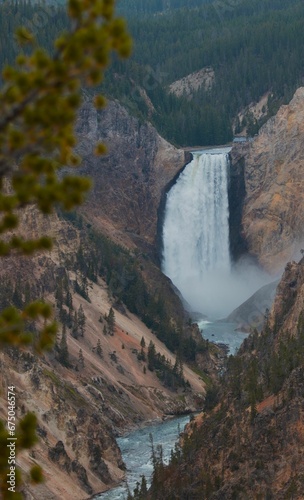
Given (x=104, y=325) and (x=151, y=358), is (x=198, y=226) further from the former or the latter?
(x=151, y=358)

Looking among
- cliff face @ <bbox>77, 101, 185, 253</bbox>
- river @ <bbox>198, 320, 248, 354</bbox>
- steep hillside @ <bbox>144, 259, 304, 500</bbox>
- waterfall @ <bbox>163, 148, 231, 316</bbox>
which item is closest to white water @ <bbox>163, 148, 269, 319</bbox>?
waterfall @ <bbox>163, 148, 231, 316</bbox>

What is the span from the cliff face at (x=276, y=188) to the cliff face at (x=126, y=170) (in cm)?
908

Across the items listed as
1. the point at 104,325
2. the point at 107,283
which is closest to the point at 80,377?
the point at 104,325

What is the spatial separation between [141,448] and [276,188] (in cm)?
6678

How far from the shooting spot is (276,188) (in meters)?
135

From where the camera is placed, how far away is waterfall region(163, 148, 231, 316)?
136750mm

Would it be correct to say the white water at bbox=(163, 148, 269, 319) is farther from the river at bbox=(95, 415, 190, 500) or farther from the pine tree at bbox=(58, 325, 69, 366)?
the pine tree at bbox=(58, 325, 69, 366)

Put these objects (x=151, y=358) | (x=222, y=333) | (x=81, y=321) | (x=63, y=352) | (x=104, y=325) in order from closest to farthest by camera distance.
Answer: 1. (x=63, y=352)
2. (x=81, y=321)
3. (x=151, y=358)
4. (x=104, y=325)
5. (x=222, y=333)

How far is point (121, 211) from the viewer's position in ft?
428

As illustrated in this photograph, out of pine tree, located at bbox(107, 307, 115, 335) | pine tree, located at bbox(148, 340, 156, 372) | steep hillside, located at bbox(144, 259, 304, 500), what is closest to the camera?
steep hillside, located at bbox(144, 259, 304, 500)

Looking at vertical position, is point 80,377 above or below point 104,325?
below

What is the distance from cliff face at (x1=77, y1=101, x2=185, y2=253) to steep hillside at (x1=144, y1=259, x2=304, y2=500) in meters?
68.3

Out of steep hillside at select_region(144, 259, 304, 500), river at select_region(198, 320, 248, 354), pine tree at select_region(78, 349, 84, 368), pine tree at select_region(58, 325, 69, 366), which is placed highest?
steep hillside at select_region(144, 259, 304, 500)

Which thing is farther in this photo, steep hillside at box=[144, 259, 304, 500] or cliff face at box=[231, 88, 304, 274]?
cliff face at box=[231, 88, 304, 274]
